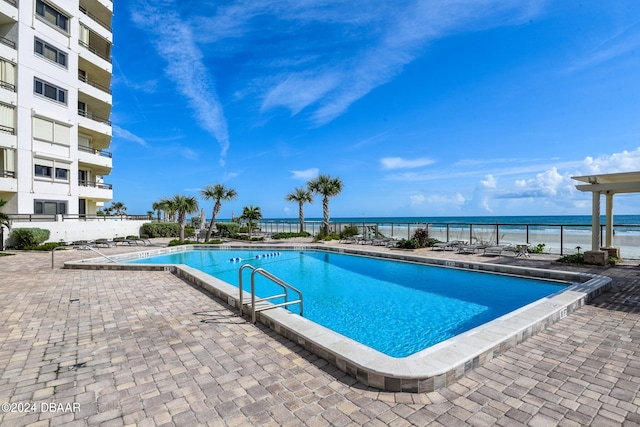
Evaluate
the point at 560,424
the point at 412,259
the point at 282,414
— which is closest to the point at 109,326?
the point at 282,414

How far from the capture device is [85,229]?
18.4m

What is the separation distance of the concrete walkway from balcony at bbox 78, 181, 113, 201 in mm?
18856

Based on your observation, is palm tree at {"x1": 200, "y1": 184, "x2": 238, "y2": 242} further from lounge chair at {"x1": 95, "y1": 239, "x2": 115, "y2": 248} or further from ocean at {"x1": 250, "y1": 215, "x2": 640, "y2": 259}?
ocean at {"x1": 250, "y1": 215, "x2": 640, "y2": 259}

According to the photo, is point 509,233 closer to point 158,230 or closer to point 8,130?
point 158,230

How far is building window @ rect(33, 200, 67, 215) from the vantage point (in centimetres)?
1755

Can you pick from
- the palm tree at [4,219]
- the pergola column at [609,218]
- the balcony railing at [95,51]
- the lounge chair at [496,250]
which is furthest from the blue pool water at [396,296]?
the balcony railing at [95,51]

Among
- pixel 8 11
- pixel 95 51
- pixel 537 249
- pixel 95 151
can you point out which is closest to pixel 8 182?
pixel 95 151

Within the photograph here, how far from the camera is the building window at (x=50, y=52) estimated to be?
57.7 feet

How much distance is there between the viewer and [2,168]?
16500 mm

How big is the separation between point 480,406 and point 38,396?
3.86 m

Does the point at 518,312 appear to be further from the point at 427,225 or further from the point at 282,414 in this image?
the point at 427,225

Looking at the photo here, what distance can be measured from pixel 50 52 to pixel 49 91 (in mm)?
2358

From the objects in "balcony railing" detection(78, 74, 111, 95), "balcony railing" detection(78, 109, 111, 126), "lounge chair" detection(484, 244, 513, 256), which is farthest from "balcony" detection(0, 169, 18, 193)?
"lounge chair" detection(484, 244, 513, 256)

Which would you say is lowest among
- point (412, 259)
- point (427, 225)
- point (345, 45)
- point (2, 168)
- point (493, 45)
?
point (412, 259)
